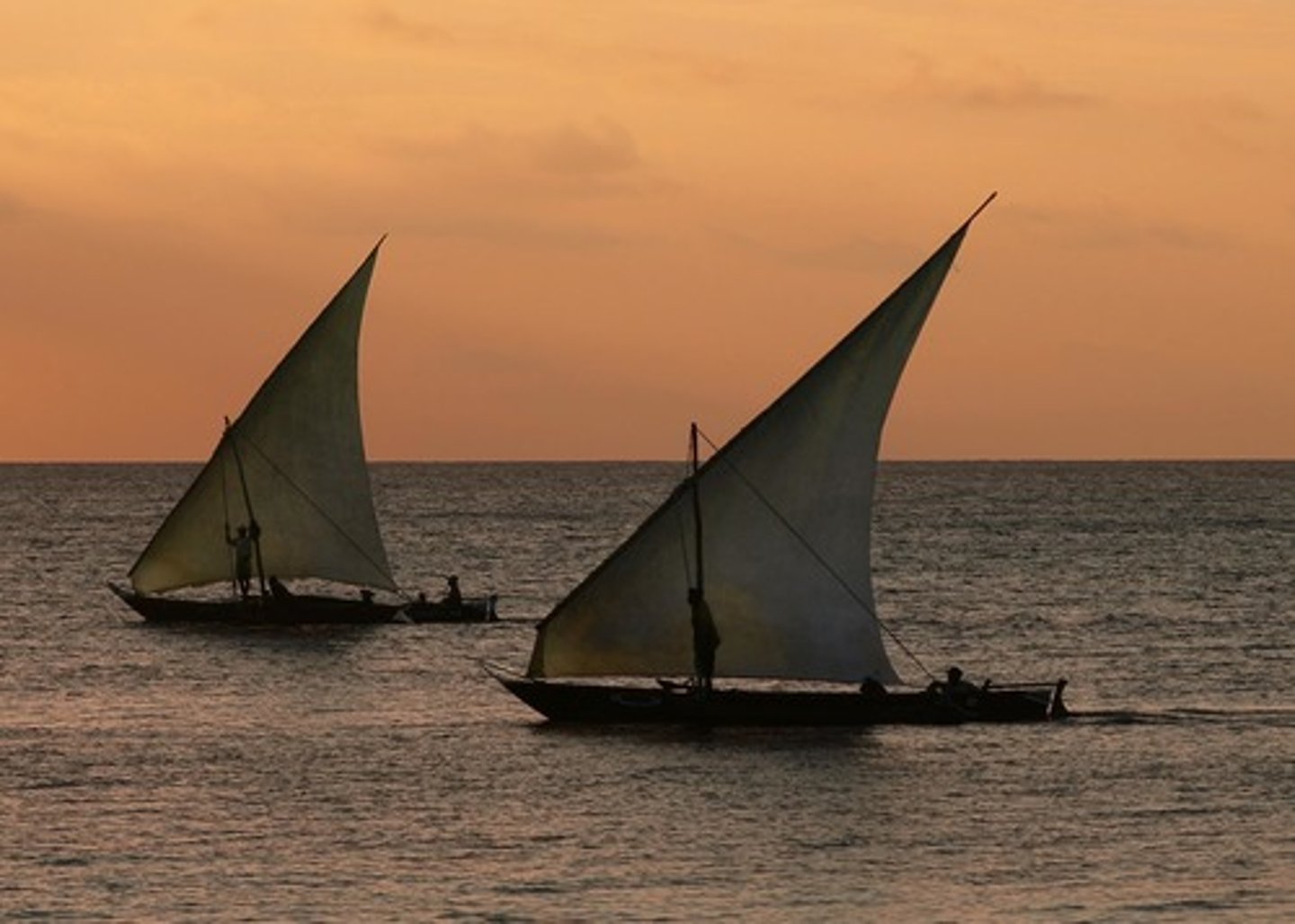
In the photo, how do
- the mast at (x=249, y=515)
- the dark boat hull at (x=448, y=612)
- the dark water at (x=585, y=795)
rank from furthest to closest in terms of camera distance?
the dark boat hull at (x=448, y=612) < the mast at (x=249, y=515) < the dark water at (x=585, y=795)

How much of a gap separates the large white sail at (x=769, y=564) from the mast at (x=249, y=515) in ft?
91.1

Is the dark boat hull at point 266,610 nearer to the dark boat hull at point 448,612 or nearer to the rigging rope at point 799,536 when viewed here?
the dark boat hull at point 448,612

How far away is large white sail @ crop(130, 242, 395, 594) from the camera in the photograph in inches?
3231

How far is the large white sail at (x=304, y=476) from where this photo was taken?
82062 millimetres

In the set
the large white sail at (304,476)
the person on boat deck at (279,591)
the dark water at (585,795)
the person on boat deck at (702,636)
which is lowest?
the dark water at (585,795)

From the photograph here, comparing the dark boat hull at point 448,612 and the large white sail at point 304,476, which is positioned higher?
the large white sail at point 304,476

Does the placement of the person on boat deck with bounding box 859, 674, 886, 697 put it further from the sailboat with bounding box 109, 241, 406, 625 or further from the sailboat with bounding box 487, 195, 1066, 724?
the sailboat with bounding box 109, 241, 406, 625

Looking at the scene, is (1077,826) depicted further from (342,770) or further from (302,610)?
(302,610)

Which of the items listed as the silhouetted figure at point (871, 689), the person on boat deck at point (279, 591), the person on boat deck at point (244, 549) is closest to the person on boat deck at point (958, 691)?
the silhouetted figure at point (871, 689)

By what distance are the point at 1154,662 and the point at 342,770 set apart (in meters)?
27.9

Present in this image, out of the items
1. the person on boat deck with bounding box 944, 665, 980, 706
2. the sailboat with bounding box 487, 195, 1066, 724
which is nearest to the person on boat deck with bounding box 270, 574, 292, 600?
the sailboat with bounding box 487, 195, 1066, 724

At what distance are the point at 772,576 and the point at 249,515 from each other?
30.5m

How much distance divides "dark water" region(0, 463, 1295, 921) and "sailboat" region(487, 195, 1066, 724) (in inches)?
39.8

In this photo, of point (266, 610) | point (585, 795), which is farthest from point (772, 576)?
point (266, 610)
